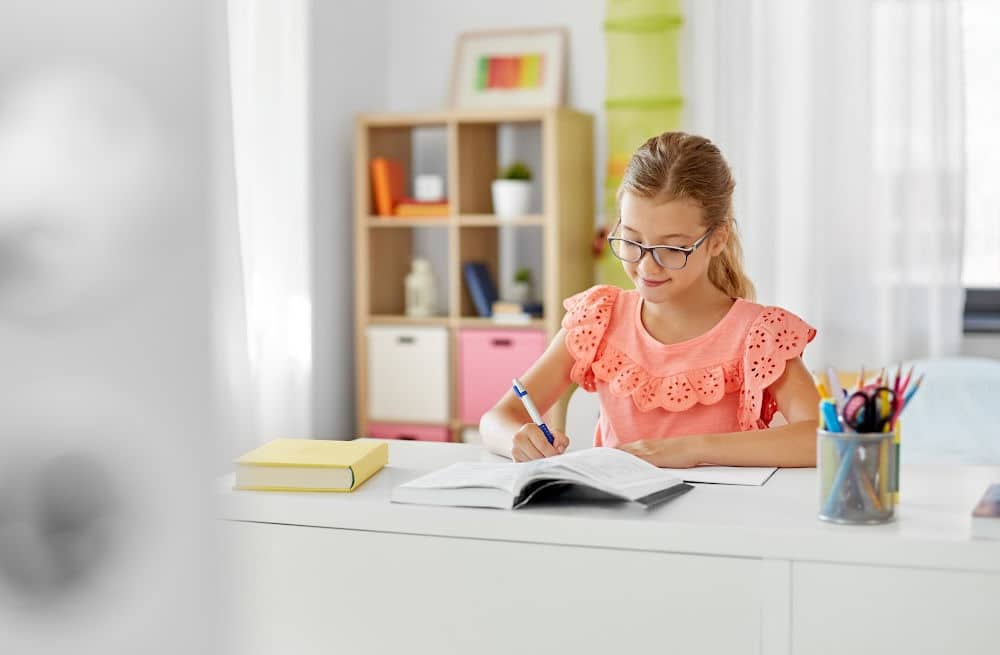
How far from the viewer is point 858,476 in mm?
1123

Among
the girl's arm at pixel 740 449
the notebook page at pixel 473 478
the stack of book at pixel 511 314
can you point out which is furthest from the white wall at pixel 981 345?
the notebook page at pixel 473 478

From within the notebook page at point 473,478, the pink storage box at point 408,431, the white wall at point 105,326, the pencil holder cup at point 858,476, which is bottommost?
the pink storage box at point 408,431

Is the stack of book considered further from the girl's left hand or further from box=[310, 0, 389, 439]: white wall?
the girl's left hand

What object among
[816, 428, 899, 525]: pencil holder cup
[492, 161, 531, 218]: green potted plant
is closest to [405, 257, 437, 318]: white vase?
[492, 161, 531, 218]: green potted plant

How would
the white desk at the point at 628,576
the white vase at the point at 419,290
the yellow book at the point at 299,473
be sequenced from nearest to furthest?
the white desk at the point at 628,576
the yellow book at the point at 299,473
the white vase at the point at 419,290

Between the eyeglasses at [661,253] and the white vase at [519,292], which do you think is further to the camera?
the white vase at [519,292]

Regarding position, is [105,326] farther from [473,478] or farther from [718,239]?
[718,239]

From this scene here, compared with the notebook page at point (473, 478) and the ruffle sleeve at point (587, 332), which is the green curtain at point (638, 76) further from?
the notebook page at point (473, 478)

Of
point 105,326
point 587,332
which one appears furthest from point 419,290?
point 105,326

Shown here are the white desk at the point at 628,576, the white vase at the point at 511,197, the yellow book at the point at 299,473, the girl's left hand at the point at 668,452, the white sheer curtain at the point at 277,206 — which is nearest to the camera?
the white desk at the point at 628,576

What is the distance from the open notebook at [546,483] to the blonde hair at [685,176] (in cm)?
55

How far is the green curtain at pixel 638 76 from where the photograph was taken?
3955mm

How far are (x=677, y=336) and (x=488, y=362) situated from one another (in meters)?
2.18

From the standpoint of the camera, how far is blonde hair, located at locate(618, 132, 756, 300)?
1763 millimetres
